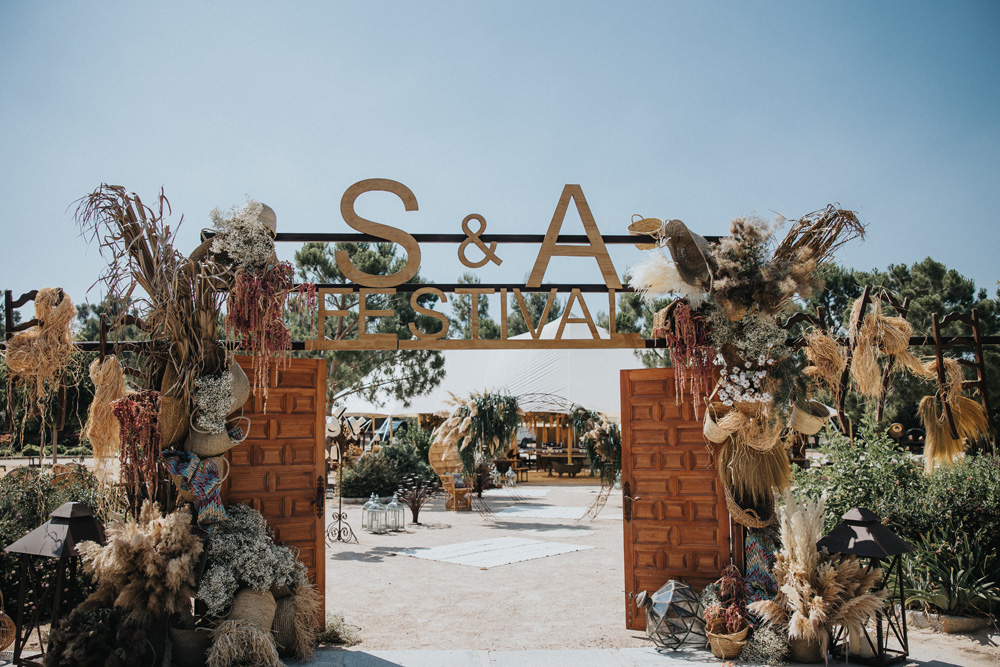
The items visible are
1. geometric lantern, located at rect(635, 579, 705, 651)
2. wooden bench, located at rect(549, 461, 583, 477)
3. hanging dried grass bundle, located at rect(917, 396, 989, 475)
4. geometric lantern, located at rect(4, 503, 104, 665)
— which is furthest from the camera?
wooden bench, located at rect(549, 461, 583, 477)

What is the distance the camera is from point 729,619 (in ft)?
19.5

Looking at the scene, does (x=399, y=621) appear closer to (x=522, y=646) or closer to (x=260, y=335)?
(x=522, y=646)

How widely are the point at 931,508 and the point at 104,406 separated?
25.7 feet

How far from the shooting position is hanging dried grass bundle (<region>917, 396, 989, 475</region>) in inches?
313

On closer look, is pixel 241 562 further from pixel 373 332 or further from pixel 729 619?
pixel 373 332

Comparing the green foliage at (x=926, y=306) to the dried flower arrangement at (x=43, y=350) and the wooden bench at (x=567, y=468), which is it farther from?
the dried flower arrangement at (x=43, y=350)

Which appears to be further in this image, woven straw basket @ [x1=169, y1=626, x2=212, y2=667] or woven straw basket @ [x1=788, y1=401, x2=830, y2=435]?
woven straw basket @ [x1=788, y1=401, x2=830, y2=435]

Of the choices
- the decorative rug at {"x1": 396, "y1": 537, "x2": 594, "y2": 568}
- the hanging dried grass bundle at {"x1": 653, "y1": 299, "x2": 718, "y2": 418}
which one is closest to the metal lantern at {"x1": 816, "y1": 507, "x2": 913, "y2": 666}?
the hanging dried grass bundle at {"x1": 653, "y1": 299, "x2": 718, "y2": 418}

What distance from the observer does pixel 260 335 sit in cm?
598

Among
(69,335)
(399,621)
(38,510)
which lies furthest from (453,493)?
(69,335)

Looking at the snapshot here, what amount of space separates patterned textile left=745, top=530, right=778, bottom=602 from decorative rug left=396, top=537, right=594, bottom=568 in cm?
467

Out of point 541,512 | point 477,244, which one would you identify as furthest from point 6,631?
point 541,512

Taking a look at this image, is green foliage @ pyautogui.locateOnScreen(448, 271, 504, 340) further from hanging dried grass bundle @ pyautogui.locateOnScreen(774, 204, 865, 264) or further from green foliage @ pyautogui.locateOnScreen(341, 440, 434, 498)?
hanging dried grass bundle @ pyautogui.locateOnScreen(774, 204, 865, 264)

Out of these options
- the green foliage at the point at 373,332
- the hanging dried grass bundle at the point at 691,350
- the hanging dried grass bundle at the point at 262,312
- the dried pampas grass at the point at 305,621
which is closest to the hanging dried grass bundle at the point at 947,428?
the hanging dried grass bundle at the point at 691,350
